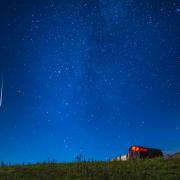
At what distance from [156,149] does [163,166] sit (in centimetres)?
1425

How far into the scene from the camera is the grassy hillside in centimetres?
1719

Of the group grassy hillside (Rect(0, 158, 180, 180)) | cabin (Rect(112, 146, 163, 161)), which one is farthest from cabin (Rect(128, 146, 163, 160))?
grassy hillside (Rect(0, 158, 180, 180))

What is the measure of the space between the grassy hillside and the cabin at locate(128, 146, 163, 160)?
10.3 meters

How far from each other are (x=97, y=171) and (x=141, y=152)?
13799mm

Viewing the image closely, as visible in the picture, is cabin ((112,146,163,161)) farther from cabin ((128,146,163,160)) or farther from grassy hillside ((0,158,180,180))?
grassy hillside ((0,158,180,180))

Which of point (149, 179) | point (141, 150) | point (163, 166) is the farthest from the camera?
point (141, 150)

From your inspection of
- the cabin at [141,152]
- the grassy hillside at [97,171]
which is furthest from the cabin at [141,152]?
the grassy hillside at [97,171]

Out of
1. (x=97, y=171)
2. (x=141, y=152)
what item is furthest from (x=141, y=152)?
(x=97, y=171)

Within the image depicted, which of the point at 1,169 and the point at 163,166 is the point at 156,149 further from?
the point at 1,169

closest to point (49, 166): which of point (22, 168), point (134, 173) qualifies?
point (22, 168)

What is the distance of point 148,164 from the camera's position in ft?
66.2

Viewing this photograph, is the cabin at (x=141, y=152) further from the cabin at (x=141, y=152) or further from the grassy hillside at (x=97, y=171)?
the grassy hillside at (x=97, y=171)

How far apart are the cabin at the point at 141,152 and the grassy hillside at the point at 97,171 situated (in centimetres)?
1026

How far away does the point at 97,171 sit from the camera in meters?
18.4
